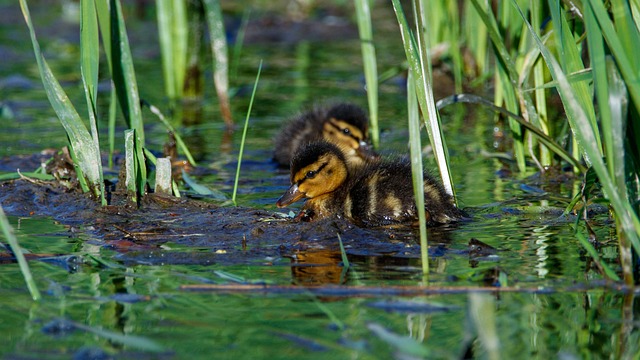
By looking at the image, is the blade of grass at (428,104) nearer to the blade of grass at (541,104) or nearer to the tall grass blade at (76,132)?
the blade of grass at (541,104)

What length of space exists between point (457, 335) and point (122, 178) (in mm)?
2288

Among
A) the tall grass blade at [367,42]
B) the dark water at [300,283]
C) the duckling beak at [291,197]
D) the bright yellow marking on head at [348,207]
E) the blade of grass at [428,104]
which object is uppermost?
Result: the tall grass blade at [367,42]

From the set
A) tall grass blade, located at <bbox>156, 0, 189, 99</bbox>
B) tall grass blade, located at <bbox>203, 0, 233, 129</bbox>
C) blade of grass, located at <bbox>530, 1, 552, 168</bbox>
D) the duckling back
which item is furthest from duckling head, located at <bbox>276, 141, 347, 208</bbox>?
tall grass blade, located at <bbox>156, 0, 189, 99</bbox>

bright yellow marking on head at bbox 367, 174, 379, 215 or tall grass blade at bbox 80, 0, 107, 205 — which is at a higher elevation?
tall grass blade at bbox 80, 0, 107, 205

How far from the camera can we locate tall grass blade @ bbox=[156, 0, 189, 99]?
7305 mm

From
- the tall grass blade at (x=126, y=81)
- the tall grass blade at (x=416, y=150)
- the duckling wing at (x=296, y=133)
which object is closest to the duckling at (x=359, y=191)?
the tall grass blade at (x=126, y=81)

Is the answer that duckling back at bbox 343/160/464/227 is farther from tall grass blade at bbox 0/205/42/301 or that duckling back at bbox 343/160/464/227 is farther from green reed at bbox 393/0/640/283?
tall grass blade at bbox 0/205/42/301

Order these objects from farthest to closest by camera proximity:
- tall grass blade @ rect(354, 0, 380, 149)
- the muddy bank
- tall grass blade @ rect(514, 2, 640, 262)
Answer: tall grass blade @ rect(354, 0, 380, 149) < the muddy bank < tall grass blade @ rect(514, 2, 640, 262)

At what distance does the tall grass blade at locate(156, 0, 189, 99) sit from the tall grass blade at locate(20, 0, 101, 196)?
3.06 metres

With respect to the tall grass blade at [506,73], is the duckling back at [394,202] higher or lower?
lower

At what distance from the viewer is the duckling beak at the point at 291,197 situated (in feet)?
14.9

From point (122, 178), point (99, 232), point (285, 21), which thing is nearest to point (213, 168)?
point (122, 178)

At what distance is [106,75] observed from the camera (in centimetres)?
885

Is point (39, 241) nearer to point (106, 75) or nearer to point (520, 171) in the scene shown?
point (520, 171)
